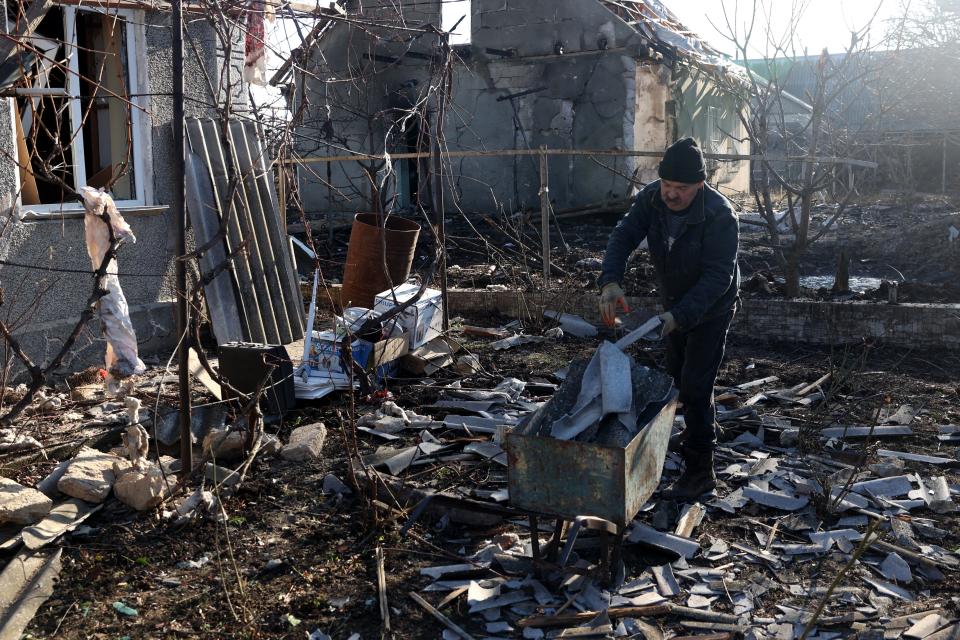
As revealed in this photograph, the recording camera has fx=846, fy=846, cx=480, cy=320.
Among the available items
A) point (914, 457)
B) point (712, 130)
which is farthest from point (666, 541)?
point (712, 130)

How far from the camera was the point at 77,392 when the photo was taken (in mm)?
6766

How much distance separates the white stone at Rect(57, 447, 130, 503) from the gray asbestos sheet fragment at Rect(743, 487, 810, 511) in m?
3.68

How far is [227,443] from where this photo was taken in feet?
17.6

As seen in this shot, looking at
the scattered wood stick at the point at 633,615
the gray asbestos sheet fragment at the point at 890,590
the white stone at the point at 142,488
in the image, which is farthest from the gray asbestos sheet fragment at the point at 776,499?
the white stone at the point at 142,488

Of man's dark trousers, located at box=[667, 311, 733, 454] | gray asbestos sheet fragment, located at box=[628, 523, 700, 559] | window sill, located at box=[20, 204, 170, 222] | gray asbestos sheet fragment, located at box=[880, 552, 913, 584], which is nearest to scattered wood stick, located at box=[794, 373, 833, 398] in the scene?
man's dark trousers, located at box=[667, 311, 733, 454]

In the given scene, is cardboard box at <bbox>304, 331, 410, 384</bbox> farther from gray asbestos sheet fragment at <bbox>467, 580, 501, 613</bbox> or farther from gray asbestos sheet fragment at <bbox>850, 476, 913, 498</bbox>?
gray asbestos sheet fragment at <bbox>850, 476, 913, 498</bbox>

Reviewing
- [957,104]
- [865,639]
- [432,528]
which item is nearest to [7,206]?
[432,528]

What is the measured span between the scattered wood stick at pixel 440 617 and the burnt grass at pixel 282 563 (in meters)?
0.03

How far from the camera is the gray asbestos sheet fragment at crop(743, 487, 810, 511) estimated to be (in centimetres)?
491

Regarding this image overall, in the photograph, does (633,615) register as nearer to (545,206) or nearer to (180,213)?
(180,213)

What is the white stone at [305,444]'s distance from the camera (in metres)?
5.58

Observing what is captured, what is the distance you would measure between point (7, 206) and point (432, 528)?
468 centimetres

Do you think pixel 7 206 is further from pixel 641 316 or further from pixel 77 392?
pixel 641 316

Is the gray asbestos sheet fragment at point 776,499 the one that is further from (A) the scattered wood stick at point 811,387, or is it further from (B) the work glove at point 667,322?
(A) the scattered wood stick at point 811,387
